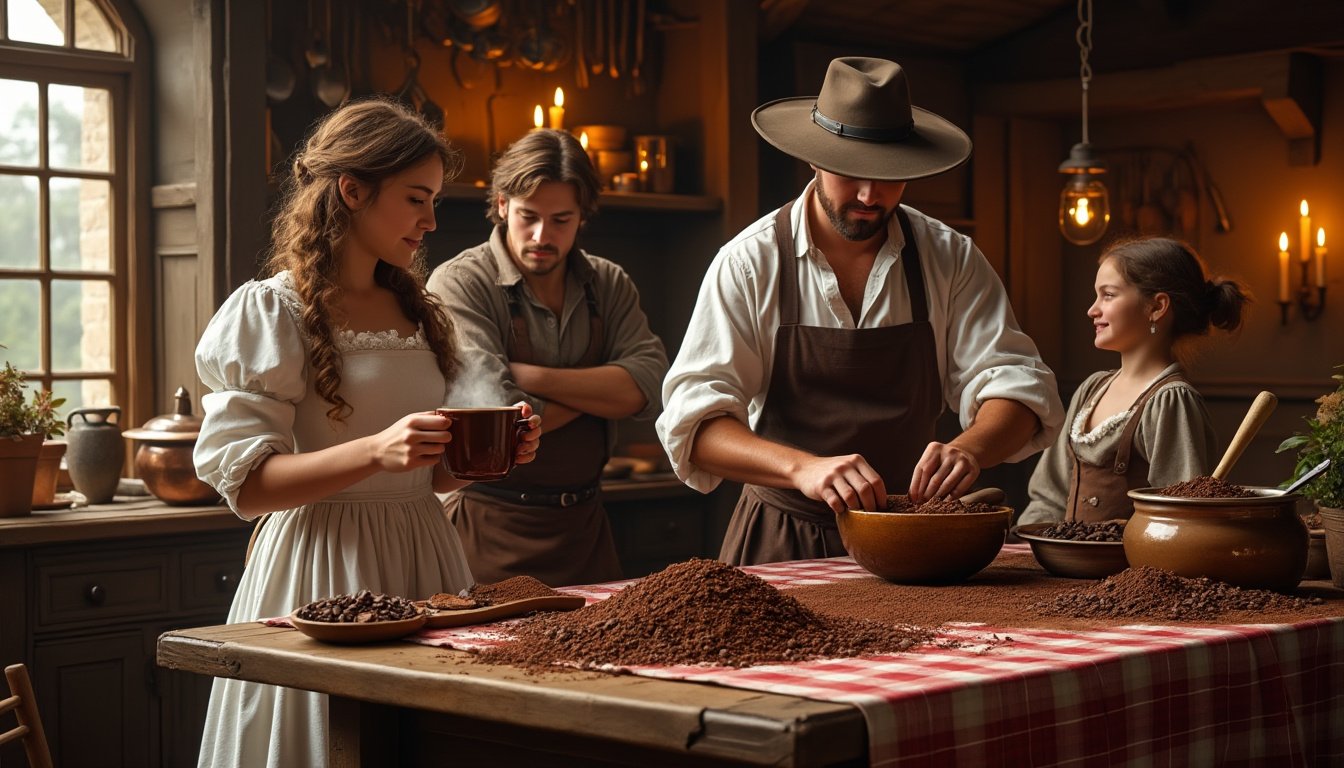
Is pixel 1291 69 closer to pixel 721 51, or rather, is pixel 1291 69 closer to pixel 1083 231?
pixel 1083 231

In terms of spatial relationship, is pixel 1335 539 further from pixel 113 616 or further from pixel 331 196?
pixel 113 616

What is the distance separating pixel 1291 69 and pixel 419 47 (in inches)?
135

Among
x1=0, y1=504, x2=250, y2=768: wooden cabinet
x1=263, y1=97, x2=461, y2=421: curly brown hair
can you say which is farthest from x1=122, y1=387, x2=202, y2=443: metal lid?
x1=263, y1=97, x2=461, y2=421: curly brown hair

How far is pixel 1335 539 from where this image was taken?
2297 mm

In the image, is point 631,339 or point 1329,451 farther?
point 631,339

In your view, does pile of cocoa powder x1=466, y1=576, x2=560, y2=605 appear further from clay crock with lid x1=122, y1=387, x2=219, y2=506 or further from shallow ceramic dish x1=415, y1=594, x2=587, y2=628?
clay crock with lid x1=122, y1=387, x2=219, y2=506

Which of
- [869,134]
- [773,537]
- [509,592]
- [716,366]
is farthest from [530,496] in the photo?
[509,592]

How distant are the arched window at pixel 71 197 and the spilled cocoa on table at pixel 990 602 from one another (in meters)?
3.18

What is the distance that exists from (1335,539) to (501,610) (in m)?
1.28

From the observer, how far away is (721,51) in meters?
5.58

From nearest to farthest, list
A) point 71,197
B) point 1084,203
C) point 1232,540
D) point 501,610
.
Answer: point 501,610
point 1232,540
point 71,197
point 1084,203

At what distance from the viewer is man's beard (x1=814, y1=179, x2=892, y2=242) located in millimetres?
3004

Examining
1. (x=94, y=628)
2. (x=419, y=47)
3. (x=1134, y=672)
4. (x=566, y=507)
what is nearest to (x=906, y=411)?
(x=566, y=507)

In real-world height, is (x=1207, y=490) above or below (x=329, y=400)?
below
